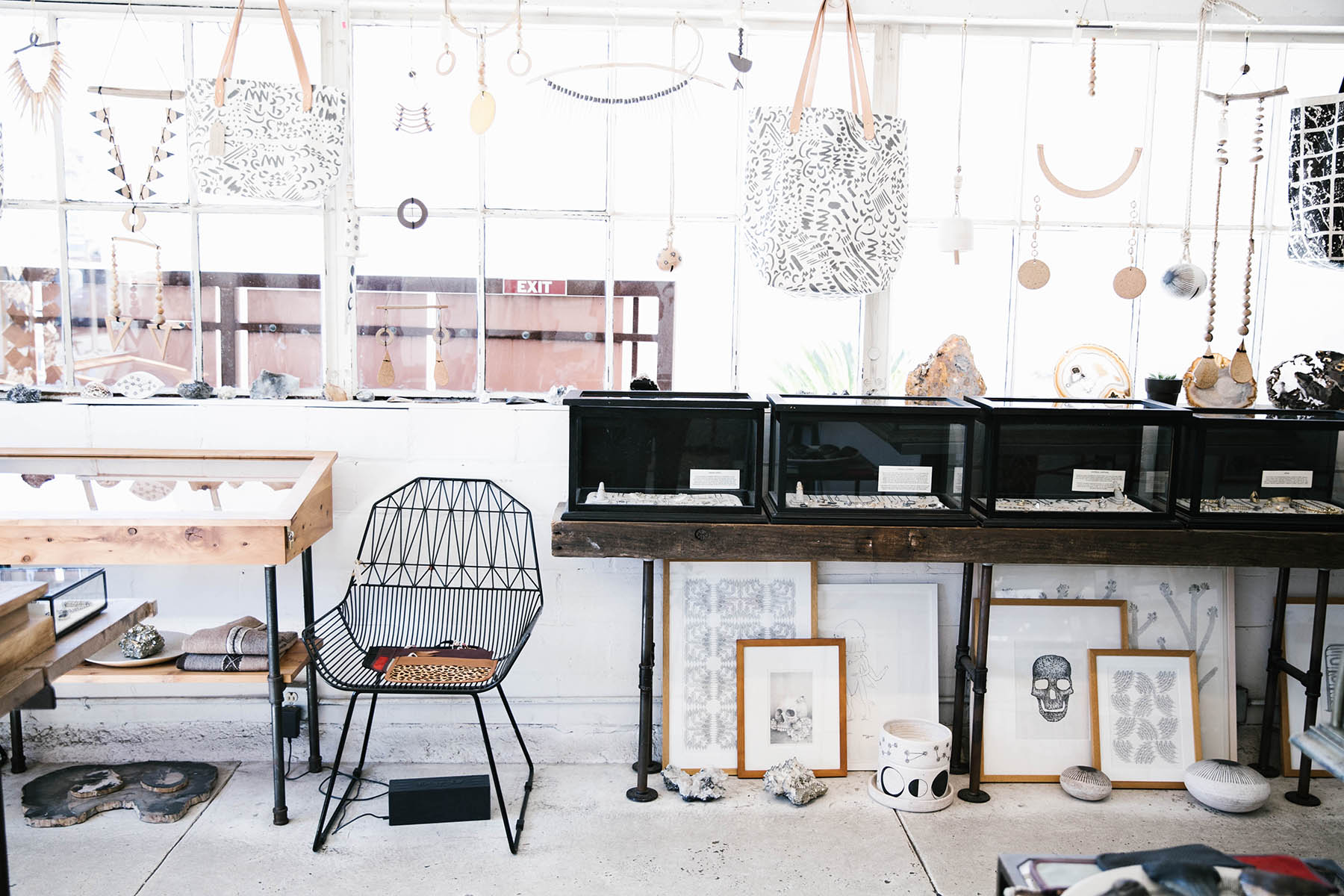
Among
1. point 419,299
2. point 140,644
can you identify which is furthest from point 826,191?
point 140,644

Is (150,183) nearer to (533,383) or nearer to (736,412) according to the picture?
(533,383)

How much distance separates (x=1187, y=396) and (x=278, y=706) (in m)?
3.01

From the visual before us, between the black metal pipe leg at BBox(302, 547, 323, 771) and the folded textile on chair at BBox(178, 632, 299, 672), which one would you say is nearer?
the folded textile on chair at BBox(178, 632, 299, 672)

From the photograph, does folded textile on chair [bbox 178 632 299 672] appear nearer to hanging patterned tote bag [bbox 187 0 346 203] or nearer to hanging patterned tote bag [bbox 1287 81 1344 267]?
hanging patterned tote bag [bbox 187 0 346 203]

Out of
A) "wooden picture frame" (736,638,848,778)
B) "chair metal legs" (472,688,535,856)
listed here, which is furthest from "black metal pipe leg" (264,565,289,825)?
"wooden picture frame" (736,638,848,778)

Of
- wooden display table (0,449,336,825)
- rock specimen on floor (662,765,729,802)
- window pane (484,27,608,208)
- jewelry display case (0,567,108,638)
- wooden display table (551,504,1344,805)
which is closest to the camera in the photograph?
jewelry display case (0,567,108,638)

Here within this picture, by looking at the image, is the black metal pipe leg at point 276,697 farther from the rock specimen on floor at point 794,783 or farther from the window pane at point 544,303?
the rock specimen on floor at point 794,783

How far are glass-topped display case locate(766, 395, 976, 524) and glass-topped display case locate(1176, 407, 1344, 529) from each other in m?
0.67

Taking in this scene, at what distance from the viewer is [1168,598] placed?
10.9 feet

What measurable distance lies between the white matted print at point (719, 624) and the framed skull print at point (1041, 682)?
0.62 metres

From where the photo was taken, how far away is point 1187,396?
3.43 m

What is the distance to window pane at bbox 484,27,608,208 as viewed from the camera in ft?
11.0

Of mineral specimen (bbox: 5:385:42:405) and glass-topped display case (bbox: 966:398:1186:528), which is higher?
mineral specimen (bbox: 5:385:42:405)

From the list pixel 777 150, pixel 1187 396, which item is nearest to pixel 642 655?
pixel 777 150
